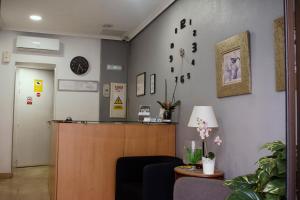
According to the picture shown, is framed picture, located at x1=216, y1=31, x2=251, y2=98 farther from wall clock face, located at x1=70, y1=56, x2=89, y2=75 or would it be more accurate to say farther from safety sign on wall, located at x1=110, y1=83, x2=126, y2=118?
wall clock face, located at x1=70, y1=56, x2=89, y2=75

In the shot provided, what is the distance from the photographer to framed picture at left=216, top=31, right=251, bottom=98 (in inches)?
94.4

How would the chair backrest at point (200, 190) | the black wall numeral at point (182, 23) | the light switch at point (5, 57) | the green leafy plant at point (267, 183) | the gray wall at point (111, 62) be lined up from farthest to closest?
1. the gray wall at point (111, 62)
2. the light switch at point (5, 57)
3. the black wall numeral at point (182, 23)
4. the chair backrest at point (200, 190)
5. the green leafy plant at point (267, 183)

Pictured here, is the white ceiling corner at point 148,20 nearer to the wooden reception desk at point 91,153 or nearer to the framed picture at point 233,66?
the framed picture at point 233,66

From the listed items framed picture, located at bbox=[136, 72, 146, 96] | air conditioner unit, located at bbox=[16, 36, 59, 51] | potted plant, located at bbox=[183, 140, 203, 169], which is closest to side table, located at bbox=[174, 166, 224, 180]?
potted plant, located at bbox=[183, 140, 203, 169]

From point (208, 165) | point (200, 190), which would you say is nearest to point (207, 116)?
point (208, 165)

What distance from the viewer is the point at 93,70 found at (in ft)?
18.5

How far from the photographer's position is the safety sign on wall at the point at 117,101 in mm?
5660

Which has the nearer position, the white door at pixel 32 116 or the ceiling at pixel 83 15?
the ceiling at pixel 83 15

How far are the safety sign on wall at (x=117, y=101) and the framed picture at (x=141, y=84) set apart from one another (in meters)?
0.66

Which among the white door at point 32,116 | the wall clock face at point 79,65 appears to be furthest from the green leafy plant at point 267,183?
the white door at point 32,116

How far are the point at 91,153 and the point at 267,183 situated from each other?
240 centimetres

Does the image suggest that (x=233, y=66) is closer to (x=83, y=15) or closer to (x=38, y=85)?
(x=83, y=15)

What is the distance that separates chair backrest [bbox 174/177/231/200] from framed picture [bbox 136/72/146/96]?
306cm

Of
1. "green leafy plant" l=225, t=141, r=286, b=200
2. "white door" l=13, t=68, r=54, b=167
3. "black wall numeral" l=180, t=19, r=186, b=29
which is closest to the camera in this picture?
"green leafy plant" l=225, t=141, r=286, b=200
